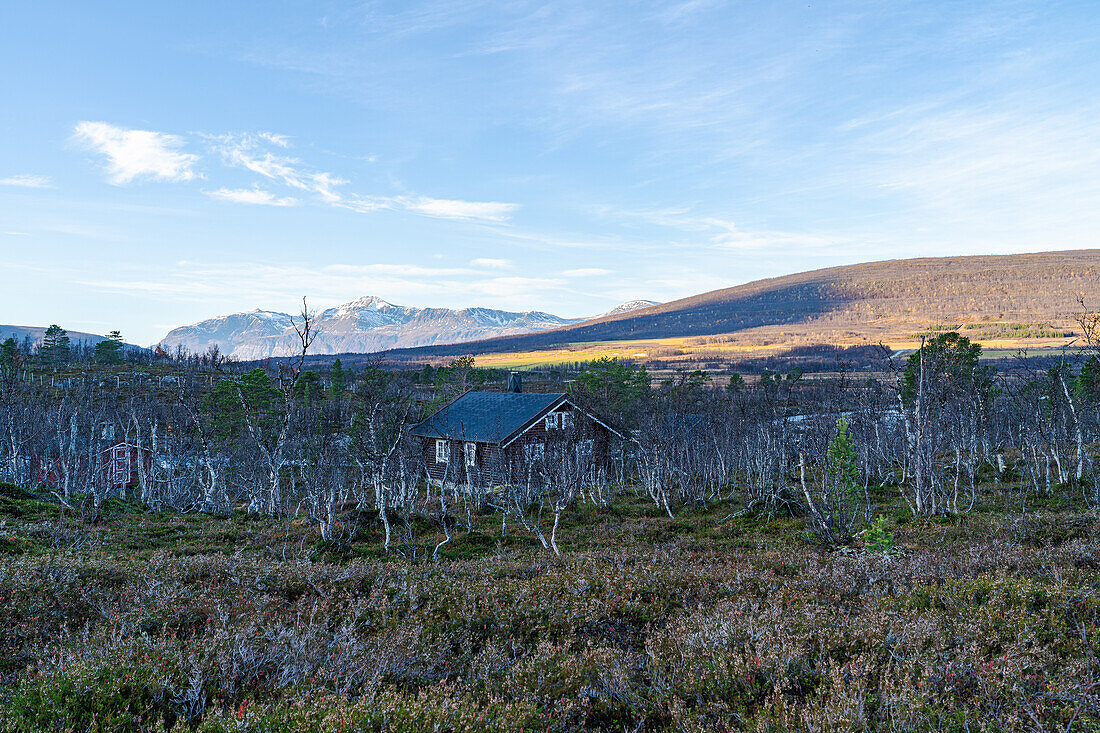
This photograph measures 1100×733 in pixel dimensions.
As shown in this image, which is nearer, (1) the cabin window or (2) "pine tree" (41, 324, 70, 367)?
(1) the cabin window

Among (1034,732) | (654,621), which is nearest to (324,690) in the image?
(654,621)

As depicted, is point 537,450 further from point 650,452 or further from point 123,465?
point 123,465

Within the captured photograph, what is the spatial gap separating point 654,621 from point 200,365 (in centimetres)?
15625

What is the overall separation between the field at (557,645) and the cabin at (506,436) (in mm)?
25060

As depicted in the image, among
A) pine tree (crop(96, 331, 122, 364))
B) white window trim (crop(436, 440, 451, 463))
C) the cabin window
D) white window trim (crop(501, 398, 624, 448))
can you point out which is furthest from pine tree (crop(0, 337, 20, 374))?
the cabin window

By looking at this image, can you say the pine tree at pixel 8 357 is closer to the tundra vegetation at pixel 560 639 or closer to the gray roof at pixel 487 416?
the gray roof at pixel 487 416

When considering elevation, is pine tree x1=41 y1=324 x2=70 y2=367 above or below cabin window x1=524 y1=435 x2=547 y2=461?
above

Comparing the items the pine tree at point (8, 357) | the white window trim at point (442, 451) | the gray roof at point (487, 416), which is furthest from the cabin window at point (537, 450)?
the pine tree at point (8, 357)

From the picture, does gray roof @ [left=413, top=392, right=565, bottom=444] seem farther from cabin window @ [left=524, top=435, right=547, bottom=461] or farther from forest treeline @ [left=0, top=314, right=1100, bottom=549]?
forest treeline @ [left=0, top=314, right=1100, bottom=549]

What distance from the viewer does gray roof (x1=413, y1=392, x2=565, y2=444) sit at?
39062 mm

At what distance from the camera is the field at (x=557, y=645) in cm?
512

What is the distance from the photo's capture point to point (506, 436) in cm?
3800

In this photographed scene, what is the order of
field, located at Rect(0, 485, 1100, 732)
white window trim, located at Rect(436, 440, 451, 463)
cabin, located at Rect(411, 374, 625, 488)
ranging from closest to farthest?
field, located at Rect(0, 485, 1100, 732) → cabin, located at Rect(411, 374, 625, 488) → white window trim, located at Rect(436, 440, 451, 463)

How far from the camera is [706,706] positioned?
556 cm
